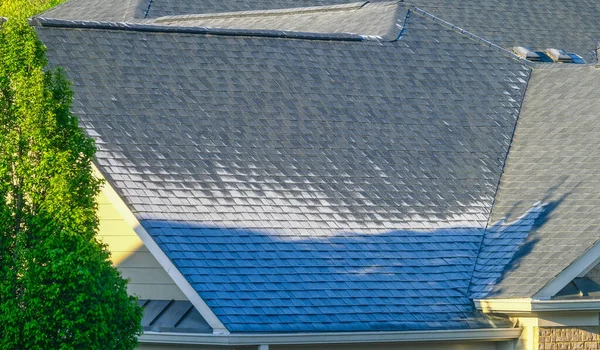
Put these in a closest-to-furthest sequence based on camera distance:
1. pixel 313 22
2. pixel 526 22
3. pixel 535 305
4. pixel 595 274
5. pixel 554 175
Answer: pixel 535 305, pixel 595 274, pixel 554 175, pixel 313 22, pixel 526 22

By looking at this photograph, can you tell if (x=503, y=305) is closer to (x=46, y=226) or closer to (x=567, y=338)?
(x=567, y=338)

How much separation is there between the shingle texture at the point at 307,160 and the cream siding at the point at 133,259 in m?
0.52

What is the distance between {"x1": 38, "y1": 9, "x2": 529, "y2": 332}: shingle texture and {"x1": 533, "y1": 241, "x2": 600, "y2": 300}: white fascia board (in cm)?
93

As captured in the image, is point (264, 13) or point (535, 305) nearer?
point (535, 305)

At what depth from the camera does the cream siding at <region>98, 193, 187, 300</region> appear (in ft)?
48.2

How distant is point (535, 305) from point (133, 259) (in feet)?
16.2

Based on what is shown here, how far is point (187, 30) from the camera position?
18.6m

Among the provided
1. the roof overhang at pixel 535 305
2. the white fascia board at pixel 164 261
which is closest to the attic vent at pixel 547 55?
the roof overhang at pixel 535 305

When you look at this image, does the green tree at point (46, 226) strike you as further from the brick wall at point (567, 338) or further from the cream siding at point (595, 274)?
the cream siding at point (595, 274)

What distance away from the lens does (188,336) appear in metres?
13.7

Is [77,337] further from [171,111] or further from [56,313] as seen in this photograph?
[171,111]

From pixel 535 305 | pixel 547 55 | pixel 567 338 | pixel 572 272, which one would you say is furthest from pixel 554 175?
pixel 547 55

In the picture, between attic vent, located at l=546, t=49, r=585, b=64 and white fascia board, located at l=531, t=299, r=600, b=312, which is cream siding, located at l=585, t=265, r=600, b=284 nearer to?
white fascia board, located at l=531, t=299, r=600, b=312

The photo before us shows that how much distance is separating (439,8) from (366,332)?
11636 millimetres
